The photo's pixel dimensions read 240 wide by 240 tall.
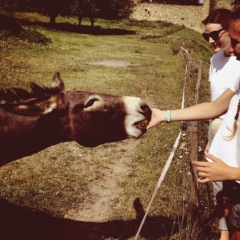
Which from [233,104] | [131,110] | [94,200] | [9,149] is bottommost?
[94,200]

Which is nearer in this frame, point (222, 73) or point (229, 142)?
point (229, 142)

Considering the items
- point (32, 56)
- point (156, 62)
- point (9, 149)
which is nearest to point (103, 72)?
point (32, 56)

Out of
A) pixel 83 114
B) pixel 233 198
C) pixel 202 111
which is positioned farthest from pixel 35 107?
pixel 233 198

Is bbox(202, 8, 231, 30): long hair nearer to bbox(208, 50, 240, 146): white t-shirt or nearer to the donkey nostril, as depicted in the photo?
bbox(208, 50, 240, 146): white t-shirt

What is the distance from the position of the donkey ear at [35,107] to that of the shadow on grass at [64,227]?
1.59m

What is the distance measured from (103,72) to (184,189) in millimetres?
9909

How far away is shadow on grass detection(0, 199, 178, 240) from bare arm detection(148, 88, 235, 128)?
1478mm

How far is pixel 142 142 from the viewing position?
7.11 metres

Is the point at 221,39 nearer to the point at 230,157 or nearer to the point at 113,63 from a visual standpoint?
the point at 230,157

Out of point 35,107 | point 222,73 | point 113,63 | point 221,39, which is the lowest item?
point 113,63

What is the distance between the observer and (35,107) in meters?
3.13

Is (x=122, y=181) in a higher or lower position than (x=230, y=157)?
lower

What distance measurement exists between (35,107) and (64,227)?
5.59 feet

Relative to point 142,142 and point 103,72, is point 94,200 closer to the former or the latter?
point 142,142
